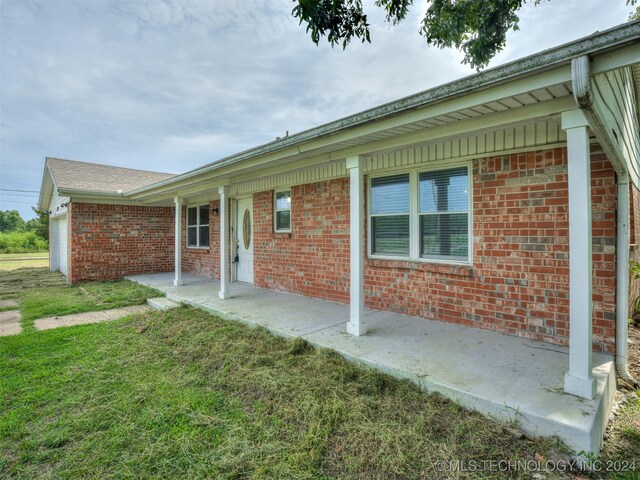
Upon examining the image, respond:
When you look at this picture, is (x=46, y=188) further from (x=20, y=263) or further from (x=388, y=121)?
(x=388, y=121)

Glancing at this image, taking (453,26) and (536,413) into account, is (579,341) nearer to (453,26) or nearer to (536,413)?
(536,413)

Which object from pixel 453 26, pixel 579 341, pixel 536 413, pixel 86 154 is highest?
pixel 86 154

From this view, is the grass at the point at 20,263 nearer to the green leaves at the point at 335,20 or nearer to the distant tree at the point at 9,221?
the green leaves at the point at 335,20

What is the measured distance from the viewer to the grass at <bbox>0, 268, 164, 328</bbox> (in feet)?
21.3

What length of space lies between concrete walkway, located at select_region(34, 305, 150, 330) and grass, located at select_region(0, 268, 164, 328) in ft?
0.68

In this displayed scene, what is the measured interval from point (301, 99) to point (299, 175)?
376 inches

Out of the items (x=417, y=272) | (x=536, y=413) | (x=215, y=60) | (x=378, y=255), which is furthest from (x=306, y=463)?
(x=215, y=60)

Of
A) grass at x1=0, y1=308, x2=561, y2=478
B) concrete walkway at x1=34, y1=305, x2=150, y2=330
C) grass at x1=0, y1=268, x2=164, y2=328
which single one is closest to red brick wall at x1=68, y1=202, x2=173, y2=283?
grass at x1=0, y1=268, x2=164, y2=328

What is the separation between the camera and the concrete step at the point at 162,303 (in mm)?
6358

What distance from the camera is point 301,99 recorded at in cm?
1459

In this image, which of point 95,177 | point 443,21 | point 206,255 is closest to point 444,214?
point 443,21

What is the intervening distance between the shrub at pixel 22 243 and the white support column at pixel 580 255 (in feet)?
124

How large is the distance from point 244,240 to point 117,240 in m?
5.10

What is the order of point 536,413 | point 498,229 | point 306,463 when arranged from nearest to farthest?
point 306,463
point 536,413
point 498,229
